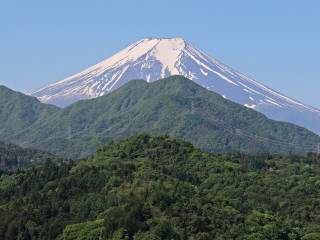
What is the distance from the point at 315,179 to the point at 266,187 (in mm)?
16508

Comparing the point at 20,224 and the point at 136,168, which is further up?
the point at 136,168

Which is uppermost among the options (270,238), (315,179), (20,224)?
(315,179)

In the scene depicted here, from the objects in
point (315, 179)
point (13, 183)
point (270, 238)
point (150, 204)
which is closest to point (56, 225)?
point (150, 204)

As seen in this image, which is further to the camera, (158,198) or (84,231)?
(158,198)

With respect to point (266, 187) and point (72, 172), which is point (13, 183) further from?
point (266, 187)

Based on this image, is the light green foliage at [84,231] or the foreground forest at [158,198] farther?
the foreground forest at [158,198]

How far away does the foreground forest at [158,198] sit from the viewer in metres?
97.2

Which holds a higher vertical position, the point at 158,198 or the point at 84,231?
the point at 158,198

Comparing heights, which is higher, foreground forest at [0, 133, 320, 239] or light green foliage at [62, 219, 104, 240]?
foreground forest at [0, 133, 320, 239]

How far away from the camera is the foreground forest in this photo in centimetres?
9725

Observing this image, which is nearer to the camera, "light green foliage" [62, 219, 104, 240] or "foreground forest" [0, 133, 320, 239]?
"light green foliage" [62, 219, 104, 240]

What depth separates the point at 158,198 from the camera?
334 ft

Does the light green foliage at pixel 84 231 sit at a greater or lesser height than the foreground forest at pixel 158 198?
lesser

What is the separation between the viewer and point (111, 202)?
108625 mm
